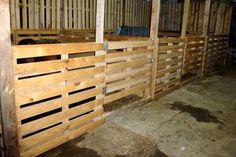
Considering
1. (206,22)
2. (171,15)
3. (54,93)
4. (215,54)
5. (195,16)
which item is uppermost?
(171,15)

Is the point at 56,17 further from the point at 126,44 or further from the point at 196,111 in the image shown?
the point at 196,111

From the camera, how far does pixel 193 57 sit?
23.7 feet

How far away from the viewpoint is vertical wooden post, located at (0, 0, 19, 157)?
236 centimetres

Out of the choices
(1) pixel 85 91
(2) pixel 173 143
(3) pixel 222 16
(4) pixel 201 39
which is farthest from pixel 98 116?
(3) pixel 222 16

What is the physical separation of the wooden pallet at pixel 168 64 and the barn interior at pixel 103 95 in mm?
28

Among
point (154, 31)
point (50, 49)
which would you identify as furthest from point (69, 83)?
point (154, 31)

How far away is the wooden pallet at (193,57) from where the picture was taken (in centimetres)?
677

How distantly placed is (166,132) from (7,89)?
2539 millimetres

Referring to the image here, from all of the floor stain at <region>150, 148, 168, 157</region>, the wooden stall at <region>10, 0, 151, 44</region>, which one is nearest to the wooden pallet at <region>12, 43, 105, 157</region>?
the floor stain at <region>150, 148, 168, 157</region>

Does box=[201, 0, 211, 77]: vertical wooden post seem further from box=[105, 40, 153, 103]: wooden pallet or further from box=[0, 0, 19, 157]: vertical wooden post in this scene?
box=[0, 0, 19, 157]: vertical wooden post

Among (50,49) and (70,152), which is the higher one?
(50,49)

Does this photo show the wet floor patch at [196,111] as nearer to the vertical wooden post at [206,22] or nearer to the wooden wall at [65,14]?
the vertical wooden post at [206,22]

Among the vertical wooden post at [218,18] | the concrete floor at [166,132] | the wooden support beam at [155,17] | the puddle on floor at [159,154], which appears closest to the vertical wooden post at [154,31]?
the wooden support beam at [155,17]

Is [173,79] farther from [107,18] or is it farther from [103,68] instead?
[107,18]
